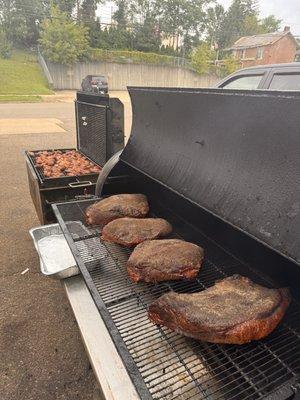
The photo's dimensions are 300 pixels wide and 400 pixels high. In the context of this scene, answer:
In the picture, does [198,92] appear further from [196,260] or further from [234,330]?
[234,330]

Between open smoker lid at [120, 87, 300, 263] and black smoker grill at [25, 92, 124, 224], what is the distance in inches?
58.0

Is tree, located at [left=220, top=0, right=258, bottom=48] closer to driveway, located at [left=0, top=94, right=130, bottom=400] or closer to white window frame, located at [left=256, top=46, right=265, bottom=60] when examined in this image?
white window frame, located at [left=256, top=46, right=265, bottom=60]

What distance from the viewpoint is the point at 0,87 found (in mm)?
25625

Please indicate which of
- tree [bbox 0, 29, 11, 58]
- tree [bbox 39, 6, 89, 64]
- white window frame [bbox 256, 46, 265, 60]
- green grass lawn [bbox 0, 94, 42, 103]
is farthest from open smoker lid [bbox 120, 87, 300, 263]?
white window frame [bbox 256, 46, 265, 60]

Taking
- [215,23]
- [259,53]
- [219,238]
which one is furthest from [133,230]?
[215,23]

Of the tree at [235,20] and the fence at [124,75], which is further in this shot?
the tree at [235,20]

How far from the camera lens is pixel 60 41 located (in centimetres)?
3056

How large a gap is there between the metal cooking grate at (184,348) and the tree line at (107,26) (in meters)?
33.4

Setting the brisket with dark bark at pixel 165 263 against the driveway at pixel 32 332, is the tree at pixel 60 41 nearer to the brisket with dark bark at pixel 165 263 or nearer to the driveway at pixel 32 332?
the driveway at pixel 32 332

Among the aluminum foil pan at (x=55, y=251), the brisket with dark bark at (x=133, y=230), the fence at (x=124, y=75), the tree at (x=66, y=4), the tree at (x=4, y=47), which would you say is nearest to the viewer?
the brisket with dark bark at (x=133, y=230)

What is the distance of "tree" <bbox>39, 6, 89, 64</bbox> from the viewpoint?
30.7 meters

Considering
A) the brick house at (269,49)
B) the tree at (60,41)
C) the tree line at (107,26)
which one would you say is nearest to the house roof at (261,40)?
the brick house at (269,49)

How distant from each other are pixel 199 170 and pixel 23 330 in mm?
2086

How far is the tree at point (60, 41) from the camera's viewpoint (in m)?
30.7
